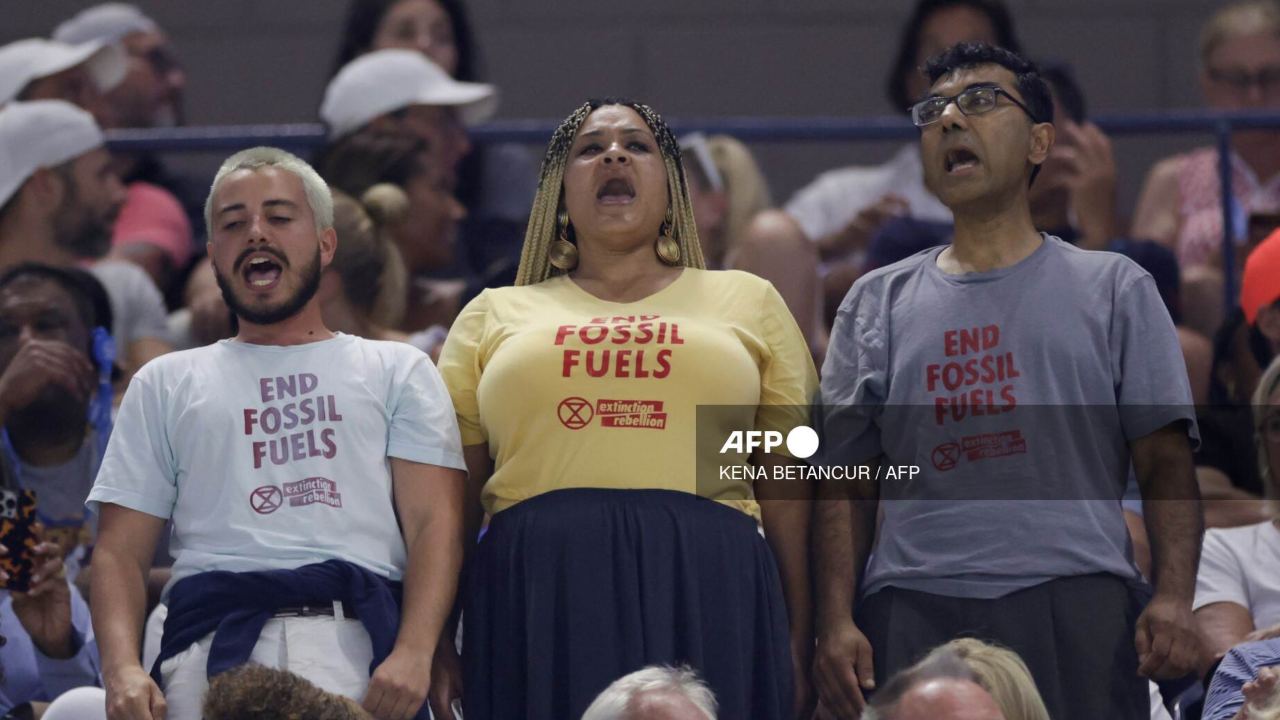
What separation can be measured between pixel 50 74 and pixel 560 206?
9.15 ft

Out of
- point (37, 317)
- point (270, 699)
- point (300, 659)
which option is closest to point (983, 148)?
point (300, 659)

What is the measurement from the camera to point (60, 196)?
6133 mm

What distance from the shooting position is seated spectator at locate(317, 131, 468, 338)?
236 inches

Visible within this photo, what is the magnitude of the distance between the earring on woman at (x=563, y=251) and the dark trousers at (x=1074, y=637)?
1.14 m

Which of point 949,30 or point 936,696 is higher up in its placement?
point 949,30

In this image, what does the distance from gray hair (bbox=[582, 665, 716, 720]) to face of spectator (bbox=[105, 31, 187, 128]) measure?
13.2 feet

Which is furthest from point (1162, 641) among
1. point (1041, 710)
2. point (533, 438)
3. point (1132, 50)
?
point (1132, 50)

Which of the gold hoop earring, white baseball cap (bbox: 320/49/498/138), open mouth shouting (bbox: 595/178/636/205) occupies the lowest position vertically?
the gold hoop earring

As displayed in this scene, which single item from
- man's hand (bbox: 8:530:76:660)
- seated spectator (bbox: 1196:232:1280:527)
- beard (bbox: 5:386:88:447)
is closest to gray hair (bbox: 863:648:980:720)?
seated spectator (bbox: 1196:232:1280:527)

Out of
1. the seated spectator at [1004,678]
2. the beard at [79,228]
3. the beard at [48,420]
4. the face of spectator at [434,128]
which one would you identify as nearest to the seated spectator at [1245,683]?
the seated spectator at [1004,678]

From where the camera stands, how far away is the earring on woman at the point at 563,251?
452cm

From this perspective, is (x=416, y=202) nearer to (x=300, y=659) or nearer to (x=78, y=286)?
(x=78, y=286)

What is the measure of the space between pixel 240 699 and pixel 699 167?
308 cm

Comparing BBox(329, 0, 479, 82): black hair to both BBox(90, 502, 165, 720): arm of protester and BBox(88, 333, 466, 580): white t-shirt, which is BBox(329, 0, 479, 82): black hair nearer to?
BBox(88, 333, 466, 580): white t-shirt
